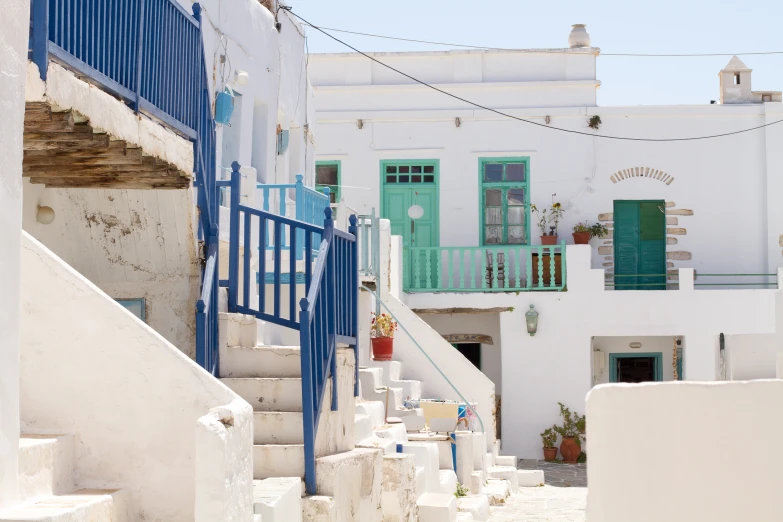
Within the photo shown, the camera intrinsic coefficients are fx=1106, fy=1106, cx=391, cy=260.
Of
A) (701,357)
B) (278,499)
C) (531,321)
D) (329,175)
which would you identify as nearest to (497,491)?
(531,321)

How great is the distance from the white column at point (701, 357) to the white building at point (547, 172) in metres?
1.20

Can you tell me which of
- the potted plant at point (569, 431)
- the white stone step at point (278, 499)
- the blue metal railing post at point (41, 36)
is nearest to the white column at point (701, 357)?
the potted plant at point (569, 431)

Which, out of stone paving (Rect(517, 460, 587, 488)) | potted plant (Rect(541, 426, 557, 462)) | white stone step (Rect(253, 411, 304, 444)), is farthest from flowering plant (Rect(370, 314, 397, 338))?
white stone step (Rect(253, 411, 304, 444))

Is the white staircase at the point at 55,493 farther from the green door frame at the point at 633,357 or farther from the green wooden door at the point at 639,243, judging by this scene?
the green wooden door at the point at 639,243

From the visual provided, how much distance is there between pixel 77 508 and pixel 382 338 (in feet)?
32.3

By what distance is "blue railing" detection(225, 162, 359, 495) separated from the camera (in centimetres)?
728

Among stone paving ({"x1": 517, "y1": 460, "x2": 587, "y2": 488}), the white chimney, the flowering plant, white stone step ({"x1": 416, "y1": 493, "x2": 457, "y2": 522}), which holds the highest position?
the white chimney

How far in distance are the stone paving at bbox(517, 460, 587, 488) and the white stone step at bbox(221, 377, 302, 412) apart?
8001 millimetres

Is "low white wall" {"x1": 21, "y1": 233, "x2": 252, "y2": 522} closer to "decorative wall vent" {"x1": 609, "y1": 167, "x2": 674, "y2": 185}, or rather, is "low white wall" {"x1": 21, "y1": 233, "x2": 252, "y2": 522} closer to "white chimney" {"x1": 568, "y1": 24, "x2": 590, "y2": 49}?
"decorative wall vent" {"x1": 609, "y1": 167, "x2": 674, "y2": 185}

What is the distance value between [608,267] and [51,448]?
15.3 meters

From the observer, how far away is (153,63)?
6949 millimetres

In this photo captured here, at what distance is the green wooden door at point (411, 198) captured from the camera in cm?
1962

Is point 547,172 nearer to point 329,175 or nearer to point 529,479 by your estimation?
point 329,175

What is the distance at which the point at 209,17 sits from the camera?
12320mm
